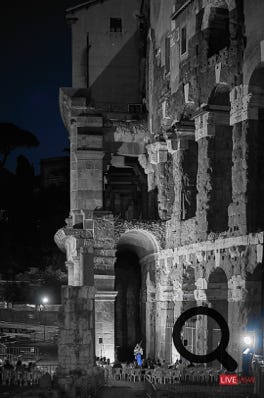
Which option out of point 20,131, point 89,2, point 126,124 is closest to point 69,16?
point 89,2

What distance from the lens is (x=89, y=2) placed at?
40906 millimetres

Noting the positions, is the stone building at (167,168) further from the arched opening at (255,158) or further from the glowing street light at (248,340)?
the glowing street light at (248,340)

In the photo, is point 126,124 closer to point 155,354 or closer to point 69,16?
point 69,16

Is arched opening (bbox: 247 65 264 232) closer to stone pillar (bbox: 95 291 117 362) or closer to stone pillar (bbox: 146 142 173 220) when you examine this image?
stone pillar (bbox: 146 142 173 220)

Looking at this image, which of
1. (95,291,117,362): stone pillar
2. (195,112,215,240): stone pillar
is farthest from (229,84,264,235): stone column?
(95,291,117,362): stone pillar

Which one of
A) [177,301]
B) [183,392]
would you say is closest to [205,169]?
[177,301]

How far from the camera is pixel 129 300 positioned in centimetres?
4022

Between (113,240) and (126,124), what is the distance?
6.75 m

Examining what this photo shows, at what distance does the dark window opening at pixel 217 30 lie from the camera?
3105 cm

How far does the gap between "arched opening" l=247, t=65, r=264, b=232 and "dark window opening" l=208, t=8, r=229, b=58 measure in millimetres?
3706

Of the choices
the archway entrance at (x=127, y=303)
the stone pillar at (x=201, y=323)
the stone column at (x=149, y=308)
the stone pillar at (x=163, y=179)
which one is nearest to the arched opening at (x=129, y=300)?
the archway entrance at (x=127, y=303)

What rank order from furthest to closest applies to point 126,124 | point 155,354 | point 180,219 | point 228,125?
point 126,124
point 155,354
point 180,219
point 228,125

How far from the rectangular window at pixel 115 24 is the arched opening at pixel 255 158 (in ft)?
50.3

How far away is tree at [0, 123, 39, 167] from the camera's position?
2763 inches
